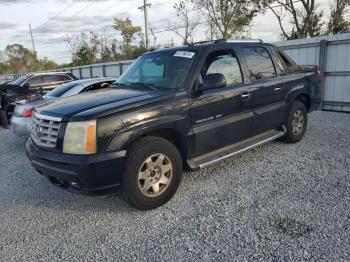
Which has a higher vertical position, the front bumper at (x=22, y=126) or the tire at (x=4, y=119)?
the front bumper at (x=22, y=126)

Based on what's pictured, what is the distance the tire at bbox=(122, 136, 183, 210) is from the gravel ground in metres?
0.20

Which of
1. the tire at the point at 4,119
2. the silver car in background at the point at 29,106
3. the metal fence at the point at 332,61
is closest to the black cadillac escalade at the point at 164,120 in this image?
the silver car in background at the point at 29,106

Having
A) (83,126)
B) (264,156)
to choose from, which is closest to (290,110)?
(264,156)

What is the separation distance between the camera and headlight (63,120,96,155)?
3273 millimetres

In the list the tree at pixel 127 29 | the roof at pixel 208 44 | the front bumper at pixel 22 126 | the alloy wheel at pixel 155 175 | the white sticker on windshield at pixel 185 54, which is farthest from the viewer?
the tree at pixel 127 29

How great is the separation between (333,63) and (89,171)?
27.6 ft

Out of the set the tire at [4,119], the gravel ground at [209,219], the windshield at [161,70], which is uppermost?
the windshield at [161,70]

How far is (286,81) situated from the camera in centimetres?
544

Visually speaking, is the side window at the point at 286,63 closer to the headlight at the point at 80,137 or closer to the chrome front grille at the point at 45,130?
the headlight at the point at 80,137

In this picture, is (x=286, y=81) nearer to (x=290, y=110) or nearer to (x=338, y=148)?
(x=290, y=110)

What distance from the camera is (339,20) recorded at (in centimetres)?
2383

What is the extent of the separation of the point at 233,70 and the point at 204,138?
1.17m

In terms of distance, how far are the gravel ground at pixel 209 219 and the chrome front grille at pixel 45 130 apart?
35.3 inches

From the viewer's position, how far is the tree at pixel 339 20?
23.1 meters
